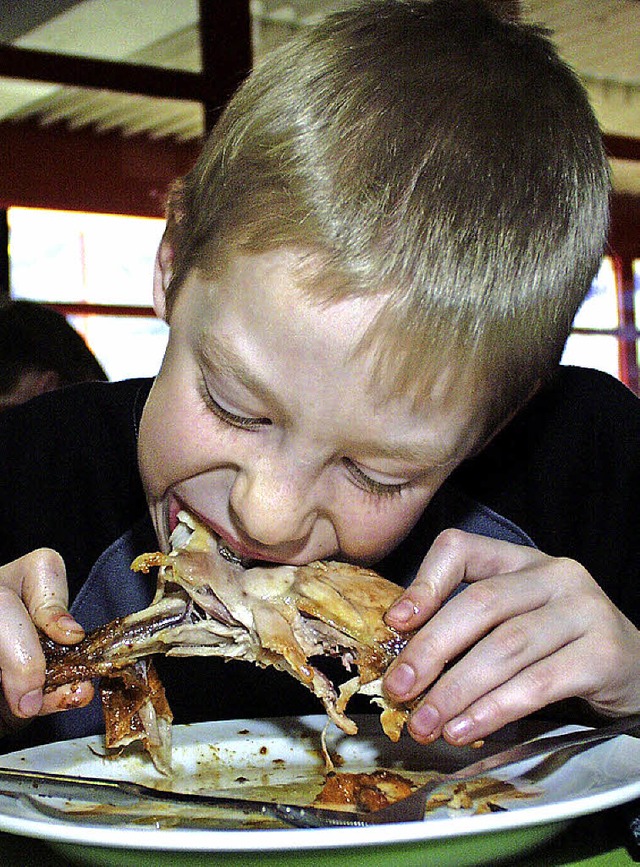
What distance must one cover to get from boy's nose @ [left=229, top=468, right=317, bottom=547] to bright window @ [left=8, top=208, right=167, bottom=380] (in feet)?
11.9

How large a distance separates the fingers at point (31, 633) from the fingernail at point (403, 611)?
256 millimetres

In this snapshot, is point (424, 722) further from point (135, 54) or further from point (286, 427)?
point (135, 54)

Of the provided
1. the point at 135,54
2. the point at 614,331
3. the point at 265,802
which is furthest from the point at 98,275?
the point at 265,802

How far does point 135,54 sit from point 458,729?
4289 mm

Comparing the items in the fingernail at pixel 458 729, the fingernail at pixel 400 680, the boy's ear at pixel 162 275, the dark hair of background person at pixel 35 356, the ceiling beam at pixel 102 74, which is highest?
the boy's ear at pixel 162 275

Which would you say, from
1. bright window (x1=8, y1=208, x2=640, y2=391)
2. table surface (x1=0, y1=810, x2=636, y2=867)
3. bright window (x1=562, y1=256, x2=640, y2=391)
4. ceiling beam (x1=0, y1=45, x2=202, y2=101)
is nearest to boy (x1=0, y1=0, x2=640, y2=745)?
table surface (x1=0, y1=810, x2=636, y2=867)

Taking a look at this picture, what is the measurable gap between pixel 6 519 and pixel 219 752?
2.21 ft

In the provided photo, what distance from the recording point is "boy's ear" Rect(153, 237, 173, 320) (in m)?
1.15

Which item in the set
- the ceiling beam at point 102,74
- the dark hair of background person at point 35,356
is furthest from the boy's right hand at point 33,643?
the ceiling beam at point 102,74

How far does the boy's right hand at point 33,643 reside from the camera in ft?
2.97

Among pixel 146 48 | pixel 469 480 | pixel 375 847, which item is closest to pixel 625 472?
pixel 469 480

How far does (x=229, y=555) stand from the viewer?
1.04 m

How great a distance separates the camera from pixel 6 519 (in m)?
1.57

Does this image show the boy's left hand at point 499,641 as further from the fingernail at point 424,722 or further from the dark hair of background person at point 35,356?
the dark hair of background person at point 35,356
